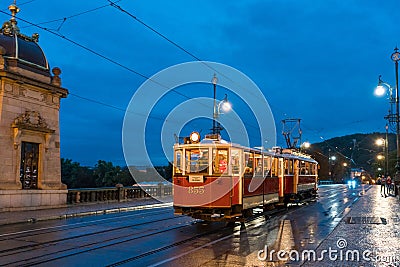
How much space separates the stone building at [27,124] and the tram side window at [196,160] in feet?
29.6

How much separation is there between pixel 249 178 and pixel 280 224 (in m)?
2.08

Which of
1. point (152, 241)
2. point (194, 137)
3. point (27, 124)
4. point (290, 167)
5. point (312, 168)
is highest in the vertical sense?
point (27, 124)

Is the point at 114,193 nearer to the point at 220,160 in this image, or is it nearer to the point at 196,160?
the point at 196,160

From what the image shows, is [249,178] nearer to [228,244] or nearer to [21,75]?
[228,244]

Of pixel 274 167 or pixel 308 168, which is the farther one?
pixel 308 168

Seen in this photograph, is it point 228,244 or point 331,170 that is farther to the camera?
point 331,170

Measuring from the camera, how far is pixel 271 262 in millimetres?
8875

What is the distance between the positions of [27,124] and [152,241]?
1139 centimetres

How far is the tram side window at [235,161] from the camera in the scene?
14.6 metres

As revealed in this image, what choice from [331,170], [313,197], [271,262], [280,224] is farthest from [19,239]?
[331,170]

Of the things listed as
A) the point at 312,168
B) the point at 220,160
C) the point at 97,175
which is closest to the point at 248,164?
the point at 220,160

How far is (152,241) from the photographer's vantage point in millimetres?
11391

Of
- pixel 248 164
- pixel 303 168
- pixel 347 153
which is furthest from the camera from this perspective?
pixel 347 153

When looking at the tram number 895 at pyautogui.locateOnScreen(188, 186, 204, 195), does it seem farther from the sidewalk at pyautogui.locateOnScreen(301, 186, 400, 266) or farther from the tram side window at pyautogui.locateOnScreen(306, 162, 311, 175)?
the tram side window at pyautogui.locateOnScreen(306, 162, 311, 175)
